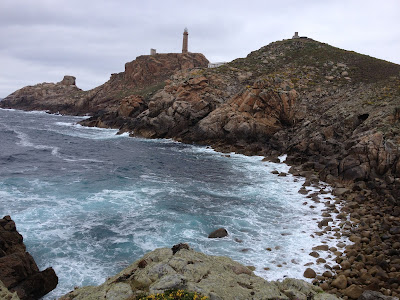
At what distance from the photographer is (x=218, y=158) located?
142ft

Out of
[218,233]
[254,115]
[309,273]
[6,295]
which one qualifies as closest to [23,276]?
[6,295]

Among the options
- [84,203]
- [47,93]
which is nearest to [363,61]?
[84,203]

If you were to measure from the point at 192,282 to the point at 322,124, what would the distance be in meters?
39.5

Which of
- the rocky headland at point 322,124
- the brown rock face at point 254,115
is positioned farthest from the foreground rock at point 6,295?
the brown rock face at point 254,115

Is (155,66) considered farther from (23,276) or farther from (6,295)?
(6,295)

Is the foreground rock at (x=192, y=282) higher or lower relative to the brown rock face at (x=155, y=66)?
lower

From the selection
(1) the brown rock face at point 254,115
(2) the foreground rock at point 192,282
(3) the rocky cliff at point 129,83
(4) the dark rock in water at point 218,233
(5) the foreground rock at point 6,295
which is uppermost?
(3) the rocky cliff at point 129,83

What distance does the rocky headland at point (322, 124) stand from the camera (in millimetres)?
17144

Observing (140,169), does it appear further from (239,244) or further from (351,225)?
(351,225)

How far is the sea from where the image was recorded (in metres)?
16.5

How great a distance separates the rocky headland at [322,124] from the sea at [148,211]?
7.52 ft

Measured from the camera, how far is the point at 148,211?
22750 mm

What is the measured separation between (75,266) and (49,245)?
292cm

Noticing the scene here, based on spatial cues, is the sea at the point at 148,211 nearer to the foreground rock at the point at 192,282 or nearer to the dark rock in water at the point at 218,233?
the dark rock in water at the point at 218,233
